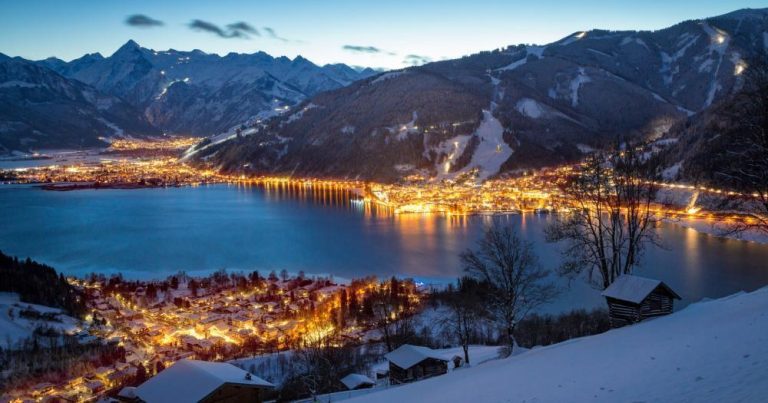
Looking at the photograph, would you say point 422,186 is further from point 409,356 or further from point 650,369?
point 650,369

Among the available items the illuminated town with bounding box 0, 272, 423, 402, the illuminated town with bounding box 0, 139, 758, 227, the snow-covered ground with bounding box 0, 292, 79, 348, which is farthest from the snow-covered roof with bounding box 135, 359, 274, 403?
the snow-covered ground with bounding box 0, 292, 79, 348

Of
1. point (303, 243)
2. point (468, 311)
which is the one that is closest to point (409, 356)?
point (468, 311)

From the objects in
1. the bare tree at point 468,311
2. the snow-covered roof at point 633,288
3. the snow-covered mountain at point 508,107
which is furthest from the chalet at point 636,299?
the snow-covered mountain at point 508,107

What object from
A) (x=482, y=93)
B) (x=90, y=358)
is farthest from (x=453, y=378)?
(x=482, y=93)

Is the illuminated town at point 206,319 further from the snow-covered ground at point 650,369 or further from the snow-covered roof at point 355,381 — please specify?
the snow-covered ground at point 650,369

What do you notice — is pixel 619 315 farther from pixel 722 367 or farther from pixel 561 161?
pixel 561 161

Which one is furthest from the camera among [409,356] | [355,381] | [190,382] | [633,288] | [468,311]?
[468,311]

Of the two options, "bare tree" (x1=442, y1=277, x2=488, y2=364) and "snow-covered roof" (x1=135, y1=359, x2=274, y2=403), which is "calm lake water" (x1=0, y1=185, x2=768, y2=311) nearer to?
"bare tree" (x1=442, y1=277, x2=488, y2=364)
